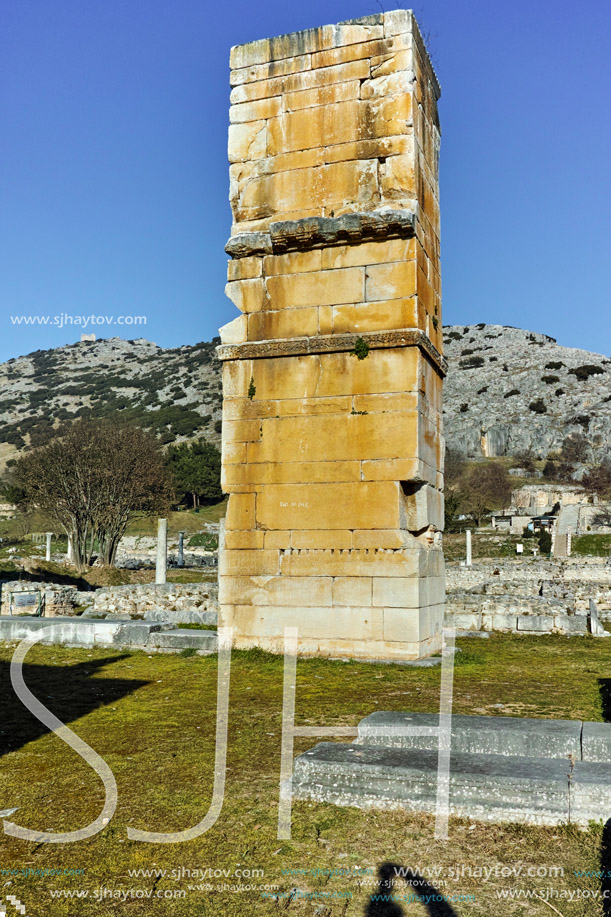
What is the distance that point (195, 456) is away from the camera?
58.2 metres

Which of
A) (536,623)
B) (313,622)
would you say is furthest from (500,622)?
(313,622)

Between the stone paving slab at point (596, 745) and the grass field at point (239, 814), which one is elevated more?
the stone paving slab at point (596, 745)

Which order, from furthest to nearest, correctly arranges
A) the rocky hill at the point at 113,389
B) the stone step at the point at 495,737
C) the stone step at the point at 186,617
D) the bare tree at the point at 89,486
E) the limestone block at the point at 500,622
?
the rocky hill at the point at 113,389
the bare tree at the point at 89,486
the limestone block at the point at 500,622
the stone step at the point at 186,617
the stone step at the point at 495,737

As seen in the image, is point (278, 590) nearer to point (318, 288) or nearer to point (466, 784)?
point (318, 288)

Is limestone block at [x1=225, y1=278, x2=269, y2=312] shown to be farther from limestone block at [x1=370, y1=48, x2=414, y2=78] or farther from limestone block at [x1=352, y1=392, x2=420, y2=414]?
limestone block at [x1=370, y1=48, x2=414, y2=78]

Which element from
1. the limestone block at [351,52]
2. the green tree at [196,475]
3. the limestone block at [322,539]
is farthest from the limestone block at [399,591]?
the green tree at [196,475]

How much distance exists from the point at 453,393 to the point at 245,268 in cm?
8097

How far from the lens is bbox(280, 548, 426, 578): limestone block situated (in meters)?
8.38

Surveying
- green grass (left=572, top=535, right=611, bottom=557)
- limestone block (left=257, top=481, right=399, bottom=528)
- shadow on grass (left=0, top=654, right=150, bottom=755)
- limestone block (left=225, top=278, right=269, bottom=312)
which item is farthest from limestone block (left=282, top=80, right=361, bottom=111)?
green grass (left=572, top=535, right=611, bottom=557)

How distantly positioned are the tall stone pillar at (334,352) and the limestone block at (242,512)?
0.09 ft

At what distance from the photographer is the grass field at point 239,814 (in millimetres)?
2771

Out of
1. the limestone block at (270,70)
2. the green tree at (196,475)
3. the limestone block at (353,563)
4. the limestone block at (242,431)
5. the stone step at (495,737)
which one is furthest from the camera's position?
the green tree at (196,475)

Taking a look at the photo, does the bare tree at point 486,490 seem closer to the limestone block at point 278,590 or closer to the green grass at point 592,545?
the green grass at point 592,545

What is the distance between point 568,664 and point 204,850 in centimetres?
635
